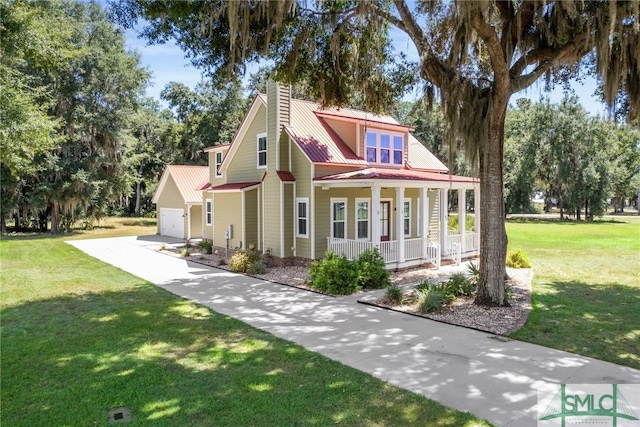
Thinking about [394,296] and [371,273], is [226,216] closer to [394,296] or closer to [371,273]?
[371,273]

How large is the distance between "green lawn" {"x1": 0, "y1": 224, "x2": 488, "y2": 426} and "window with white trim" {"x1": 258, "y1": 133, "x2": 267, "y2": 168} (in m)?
8.37

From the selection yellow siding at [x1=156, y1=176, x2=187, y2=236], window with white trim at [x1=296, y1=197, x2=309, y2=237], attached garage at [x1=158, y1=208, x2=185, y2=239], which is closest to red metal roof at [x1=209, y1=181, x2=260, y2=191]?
window with white trim at [x1=296, y1=197, x2=309, y2=237]

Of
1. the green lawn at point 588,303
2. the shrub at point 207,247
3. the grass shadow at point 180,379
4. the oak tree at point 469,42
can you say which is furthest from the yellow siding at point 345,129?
the grass shadow at point 180,379

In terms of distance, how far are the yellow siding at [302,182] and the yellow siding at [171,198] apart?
11.4 meters

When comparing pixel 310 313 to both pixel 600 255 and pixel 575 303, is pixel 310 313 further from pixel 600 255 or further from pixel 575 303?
pixel 600 255

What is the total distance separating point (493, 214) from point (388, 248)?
4945mm

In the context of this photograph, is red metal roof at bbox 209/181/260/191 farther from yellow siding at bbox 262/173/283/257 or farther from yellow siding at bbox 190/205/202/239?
yellow siding at bbox 190/205/202/239

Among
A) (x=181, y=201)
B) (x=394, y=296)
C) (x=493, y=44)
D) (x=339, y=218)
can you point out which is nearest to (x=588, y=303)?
(x=394, y=296)

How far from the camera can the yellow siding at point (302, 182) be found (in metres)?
14.4

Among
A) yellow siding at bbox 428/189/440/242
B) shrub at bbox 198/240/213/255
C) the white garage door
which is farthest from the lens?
the white garage door

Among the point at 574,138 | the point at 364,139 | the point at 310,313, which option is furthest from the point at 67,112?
the point at 574,138

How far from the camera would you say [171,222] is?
25969mm

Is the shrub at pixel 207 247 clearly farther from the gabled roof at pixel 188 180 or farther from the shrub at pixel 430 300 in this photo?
the shrub at pixel 430 300

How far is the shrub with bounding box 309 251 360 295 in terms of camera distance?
1039 cm
